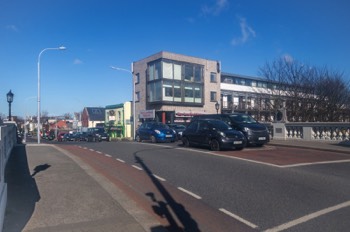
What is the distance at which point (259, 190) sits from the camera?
7.33 m

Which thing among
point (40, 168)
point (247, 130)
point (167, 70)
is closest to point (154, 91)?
point (167, 70)

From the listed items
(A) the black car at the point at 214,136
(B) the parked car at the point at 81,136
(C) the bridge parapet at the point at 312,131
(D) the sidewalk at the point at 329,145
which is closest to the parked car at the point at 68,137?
→ (B) the parked car at the point at 81,136

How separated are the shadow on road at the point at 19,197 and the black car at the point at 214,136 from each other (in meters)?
8.40

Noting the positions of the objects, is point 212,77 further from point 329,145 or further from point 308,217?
point 308,217

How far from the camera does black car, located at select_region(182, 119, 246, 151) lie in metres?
14.9

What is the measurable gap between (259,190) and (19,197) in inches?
201

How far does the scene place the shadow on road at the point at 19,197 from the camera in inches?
200

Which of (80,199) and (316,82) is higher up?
(316,82)

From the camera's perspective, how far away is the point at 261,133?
1662 centimetres

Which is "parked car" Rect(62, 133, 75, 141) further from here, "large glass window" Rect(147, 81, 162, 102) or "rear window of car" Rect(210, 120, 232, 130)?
"rear window of car" Rect(210, 120, 232, 130)

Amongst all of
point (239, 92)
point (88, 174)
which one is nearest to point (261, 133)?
point (88, 174)

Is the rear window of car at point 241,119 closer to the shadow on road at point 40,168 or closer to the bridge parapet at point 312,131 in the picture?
the bridge parapet at point 312,131

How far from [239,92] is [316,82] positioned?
30679 mm

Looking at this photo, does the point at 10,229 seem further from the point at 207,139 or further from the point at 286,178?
the point at 207,139
